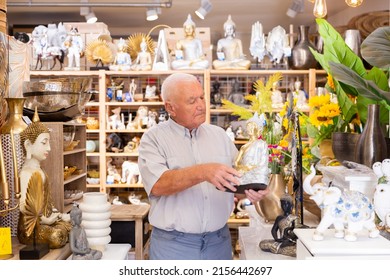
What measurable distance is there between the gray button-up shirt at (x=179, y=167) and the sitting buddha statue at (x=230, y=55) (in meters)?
2.88

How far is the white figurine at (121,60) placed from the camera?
16.5ft

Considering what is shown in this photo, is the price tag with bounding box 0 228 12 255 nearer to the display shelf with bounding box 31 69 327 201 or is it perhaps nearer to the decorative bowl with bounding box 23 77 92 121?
the decorative bowl with bounding box 23 77 92 121

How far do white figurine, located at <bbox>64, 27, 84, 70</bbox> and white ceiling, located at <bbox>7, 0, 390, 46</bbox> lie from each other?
4.34ft

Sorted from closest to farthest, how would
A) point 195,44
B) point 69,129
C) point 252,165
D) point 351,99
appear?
1. point 252,165
2. point 351,99
3. point 69,129
4. point 195,44

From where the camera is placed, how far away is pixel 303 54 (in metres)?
4.87

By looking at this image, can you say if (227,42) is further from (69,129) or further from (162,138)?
(162,138)

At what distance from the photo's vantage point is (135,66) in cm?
507

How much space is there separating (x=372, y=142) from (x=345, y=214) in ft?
1.84

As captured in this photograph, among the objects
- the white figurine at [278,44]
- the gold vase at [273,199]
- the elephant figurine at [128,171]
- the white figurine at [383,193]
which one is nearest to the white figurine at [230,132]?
the white figurine at [278,44]

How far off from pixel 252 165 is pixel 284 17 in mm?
6036

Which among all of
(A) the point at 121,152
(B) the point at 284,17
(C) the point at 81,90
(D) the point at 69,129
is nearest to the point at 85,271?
(C) the point at 81,90

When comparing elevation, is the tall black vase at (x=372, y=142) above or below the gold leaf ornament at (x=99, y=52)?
below

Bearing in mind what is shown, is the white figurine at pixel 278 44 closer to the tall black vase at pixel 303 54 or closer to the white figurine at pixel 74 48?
the tall black vase at pixel 303 54

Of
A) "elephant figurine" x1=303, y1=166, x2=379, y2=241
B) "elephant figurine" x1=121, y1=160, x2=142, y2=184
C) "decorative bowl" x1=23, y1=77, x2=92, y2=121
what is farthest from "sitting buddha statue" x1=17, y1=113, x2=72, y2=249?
"elephant figurine" x1=121, y1=160, x2=142, y2=184
